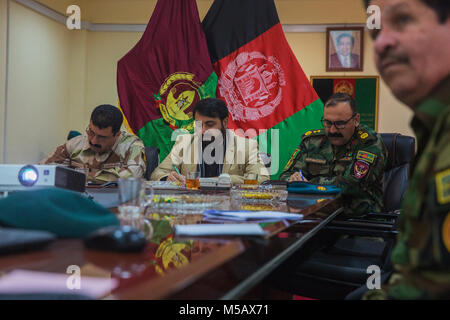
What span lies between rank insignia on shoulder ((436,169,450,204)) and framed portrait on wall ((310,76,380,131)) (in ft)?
16.7

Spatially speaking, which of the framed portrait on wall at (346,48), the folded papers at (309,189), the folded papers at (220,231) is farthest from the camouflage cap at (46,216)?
the framed portrait on wall at (346,48)

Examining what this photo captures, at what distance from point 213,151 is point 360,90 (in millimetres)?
2905

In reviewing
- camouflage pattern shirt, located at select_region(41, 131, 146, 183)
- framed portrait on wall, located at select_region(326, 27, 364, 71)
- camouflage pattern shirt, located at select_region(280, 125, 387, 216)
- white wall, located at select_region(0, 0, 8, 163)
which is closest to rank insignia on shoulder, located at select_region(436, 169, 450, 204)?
camouflage pattern shirt, located at select_region(280, 125, 387, 216)

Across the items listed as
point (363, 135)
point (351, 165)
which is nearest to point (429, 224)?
point (351, 165)

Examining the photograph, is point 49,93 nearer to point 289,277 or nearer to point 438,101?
point 289,277

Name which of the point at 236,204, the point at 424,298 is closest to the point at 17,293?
the point at 424,298

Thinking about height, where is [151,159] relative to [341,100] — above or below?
below

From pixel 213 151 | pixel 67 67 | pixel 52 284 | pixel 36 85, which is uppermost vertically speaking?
pixel 67 67

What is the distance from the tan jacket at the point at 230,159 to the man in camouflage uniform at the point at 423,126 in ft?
8.01

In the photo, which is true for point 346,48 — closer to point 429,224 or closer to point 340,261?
point 340,261

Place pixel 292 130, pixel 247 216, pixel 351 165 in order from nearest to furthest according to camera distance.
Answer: pixel 247 216, pixel 351 165, pixel 292 130

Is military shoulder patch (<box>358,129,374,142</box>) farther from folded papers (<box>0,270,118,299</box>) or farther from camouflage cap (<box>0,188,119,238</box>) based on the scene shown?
folded papers (<box>0,270,118,299</box>)

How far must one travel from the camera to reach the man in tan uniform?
3240mm

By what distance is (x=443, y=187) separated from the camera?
1.85 ft
